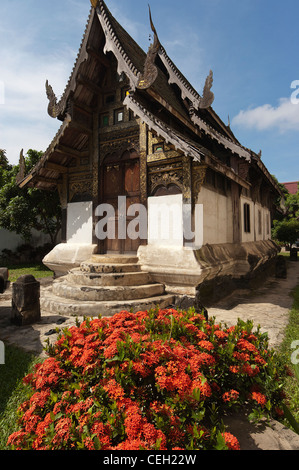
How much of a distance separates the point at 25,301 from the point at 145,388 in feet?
12.5

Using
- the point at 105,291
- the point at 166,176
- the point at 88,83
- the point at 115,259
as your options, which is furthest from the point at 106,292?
the point at 88,83

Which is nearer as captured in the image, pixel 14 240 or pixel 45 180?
pixel 45 180

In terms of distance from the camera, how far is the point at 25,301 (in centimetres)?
518

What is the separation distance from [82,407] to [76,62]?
28.0ft

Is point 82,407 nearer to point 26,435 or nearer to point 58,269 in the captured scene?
point 26,435

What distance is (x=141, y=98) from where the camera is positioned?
279 inches

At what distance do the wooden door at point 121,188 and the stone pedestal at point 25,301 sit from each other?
3.27 meters

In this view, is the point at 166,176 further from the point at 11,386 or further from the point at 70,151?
the point at 11,386

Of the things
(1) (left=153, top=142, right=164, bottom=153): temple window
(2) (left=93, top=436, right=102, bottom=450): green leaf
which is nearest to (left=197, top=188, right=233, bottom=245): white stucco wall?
(1) (left=153, top=142, right=164, bottom=153): temple window

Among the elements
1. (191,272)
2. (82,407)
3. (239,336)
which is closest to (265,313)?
(191,272)

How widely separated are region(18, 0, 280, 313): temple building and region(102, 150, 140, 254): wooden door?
0.11 feet

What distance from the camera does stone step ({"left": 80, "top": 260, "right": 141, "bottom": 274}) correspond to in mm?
6559

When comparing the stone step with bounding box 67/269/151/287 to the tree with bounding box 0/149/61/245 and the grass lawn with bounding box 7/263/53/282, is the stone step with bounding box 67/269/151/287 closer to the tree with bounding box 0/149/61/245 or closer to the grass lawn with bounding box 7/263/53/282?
the grass lawn with bounding box 7/263/53/282

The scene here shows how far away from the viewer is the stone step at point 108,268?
656 centimetres
